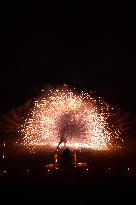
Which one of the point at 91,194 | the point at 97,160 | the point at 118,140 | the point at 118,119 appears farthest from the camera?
the point at 118,119

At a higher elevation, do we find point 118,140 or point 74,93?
point 74,93

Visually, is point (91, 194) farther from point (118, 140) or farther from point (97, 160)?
point (118, 140)

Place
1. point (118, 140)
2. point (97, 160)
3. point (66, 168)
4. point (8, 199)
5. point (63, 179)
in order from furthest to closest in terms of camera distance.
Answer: point (118, 140)
point (97, 160)
point (66, 168)
point (63, 179)
point (8, 199)

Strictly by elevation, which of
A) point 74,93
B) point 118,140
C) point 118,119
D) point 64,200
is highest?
point 74,93

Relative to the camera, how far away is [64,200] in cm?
1759

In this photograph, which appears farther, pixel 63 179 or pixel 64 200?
pixel 63 179

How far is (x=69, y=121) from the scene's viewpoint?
128 ft

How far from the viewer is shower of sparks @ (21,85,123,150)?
36594 millimetres

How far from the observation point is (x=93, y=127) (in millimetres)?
37375

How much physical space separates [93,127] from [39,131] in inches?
207

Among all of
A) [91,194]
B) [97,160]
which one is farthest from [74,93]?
[91,194]

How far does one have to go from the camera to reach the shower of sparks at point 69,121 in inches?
1441

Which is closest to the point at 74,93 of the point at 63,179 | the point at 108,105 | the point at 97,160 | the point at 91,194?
the point at 108,105

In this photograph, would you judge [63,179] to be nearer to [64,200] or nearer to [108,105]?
[64,200]
